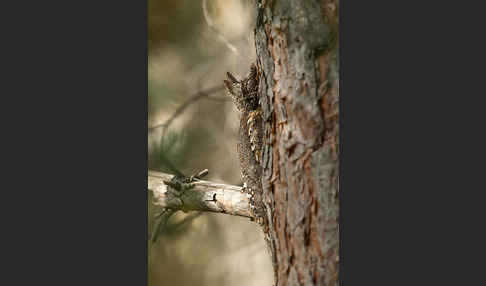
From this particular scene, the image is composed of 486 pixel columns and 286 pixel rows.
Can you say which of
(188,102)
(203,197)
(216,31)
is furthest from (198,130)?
(216,31)

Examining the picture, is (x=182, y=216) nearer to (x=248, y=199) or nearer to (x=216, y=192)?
(x=216, y=192)

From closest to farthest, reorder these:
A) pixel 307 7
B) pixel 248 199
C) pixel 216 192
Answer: pixel 307 7, pixel 248 199, pixel 216 192

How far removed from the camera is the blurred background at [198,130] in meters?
1.69

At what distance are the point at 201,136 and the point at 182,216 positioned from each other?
33cm

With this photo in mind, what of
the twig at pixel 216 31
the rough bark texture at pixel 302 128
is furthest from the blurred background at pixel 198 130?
the rough bark texture at pixel 302 128

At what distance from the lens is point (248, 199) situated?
1652 mm

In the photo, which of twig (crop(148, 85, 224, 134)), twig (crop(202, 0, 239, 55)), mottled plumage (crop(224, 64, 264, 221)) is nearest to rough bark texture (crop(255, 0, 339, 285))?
mottled plumage (crop(224, 64, 264, 221))

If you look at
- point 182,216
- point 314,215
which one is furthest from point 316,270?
point 182,216

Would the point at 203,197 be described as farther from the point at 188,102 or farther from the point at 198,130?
the point at 188,102

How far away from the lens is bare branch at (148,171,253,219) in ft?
5.66

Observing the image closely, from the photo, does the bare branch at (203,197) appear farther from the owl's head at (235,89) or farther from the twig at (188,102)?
the owl's head at (235,89)

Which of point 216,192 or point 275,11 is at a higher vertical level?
point 275,11

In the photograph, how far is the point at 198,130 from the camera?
5.88 feet

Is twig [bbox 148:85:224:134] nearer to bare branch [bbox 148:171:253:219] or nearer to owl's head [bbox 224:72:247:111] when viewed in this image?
owl's head [bbox 224:72:247:111]
